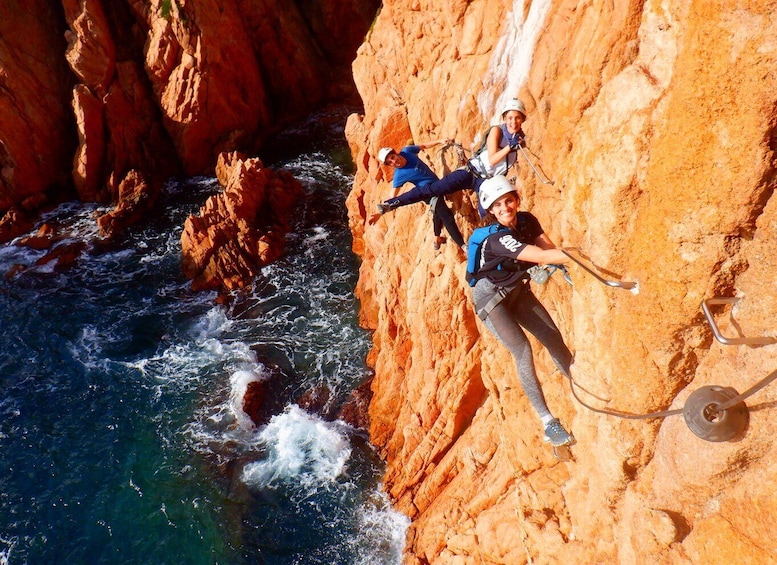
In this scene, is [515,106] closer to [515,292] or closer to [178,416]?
[515,292]

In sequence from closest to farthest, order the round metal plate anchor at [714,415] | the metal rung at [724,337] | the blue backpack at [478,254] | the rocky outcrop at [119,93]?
1. the metal rung at [724,337]
2. the round metal plate anchor at [714,415]
3. the blue backpack at [478,254]
4. the rocky outcrop at [119,93]

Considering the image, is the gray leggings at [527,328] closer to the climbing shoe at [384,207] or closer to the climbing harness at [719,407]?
the climbing harness at [719,407]

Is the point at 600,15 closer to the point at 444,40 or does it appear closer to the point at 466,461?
the point at 444,40

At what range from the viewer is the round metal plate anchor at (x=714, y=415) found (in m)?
4.45

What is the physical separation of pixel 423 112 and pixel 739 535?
1121 cm

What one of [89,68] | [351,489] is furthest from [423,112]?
[89,68]

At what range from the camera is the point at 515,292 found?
7.40 meters

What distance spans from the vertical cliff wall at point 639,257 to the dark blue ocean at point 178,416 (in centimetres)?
729

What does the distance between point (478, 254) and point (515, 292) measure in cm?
93

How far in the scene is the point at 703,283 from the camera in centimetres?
475

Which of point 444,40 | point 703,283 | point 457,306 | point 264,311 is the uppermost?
point 444,40

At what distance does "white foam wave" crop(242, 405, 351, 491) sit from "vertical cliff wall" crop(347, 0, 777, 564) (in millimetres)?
7217

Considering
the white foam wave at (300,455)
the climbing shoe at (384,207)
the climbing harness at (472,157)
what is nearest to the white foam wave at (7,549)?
the white foam wave at (300,455)

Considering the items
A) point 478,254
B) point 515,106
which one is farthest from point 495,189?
point 515,106
